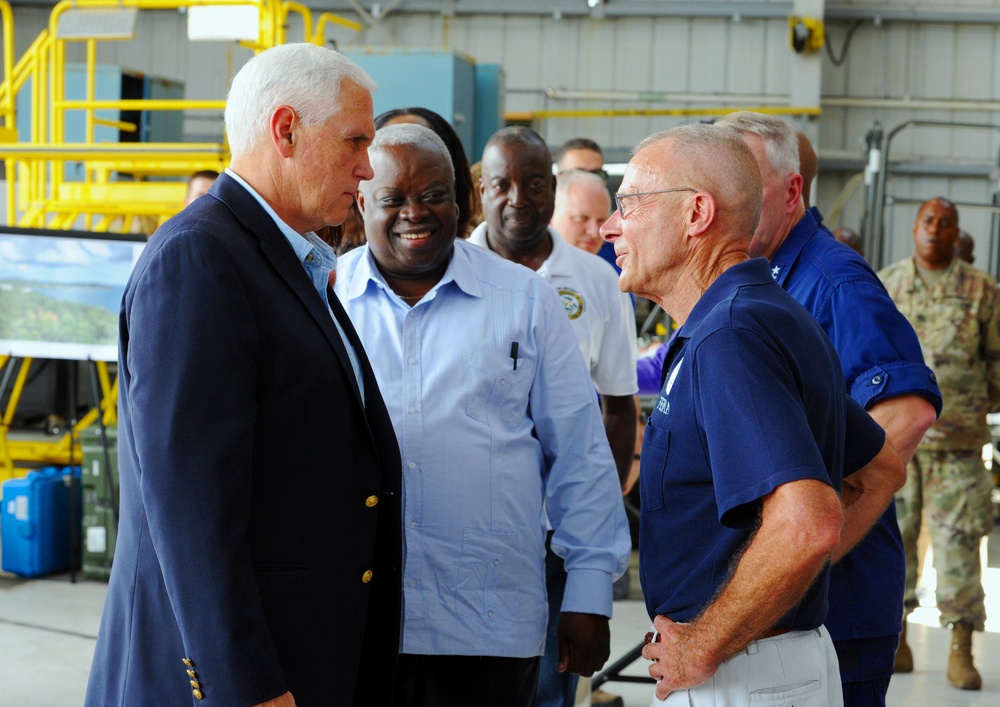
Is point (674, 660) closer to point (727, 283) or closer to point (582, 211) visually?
point (727, 283)

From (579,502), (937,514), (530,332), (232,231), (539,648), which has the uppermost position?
(232,231)

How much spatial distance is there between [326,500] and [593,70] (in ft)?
42.3

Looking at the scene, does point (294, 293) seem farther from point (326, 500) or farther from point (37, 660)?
point (37, 660)

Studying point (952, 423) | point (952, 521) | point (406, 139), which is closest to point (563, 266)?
point (406, 139)

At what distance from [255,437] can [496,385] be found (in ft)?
2.60

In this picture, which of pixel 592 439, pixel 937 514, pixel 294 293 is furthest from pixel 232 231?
pixel 937 514

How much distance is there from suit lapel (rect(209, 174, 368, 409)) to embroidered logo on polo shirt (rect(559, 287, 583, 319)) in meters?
1.66

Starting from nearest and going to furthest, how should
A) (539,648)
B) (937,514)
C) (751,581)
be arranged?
1. (751,581)
2. (539,648)
3. (937,514)

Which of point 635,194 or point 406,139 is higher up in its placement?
point 406,139

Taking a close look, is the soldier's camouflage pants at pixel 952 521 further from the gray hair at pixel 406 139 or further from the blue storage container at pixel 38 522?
the blue storage container at pixel 38 522

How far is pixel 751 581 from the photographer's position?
1.52m

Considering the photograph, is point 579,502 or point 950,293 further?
point 950,293

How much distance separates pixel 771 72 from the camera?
13.6 m

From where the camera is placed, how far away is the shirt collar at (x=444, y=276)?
93.7 inches
